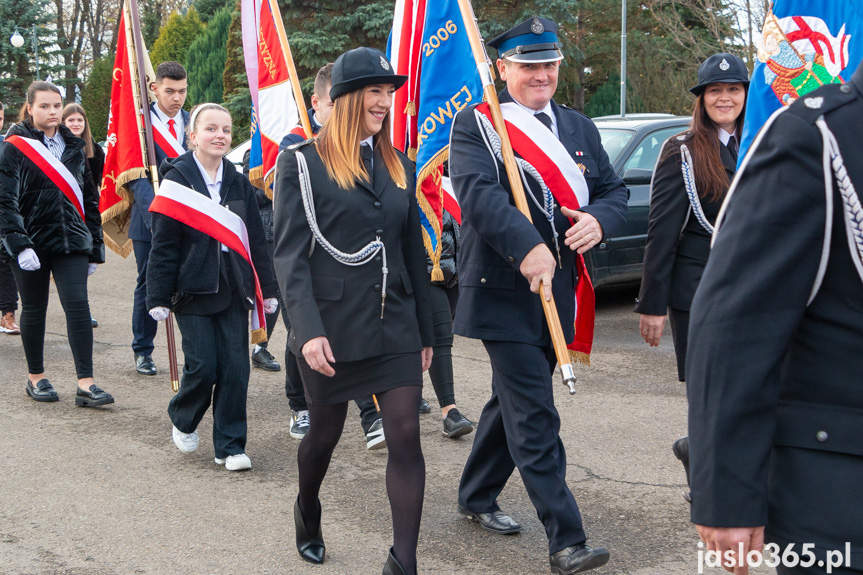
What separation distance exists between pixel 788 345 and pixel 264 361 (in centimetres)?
587

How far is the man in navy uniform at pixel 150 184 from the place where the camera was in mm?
6668

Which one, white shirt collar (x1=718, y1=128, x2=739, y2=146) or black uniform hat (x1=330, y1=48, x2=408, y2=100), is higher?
black uniform hat (x1=330, y1=48, x2=408, y2=100)

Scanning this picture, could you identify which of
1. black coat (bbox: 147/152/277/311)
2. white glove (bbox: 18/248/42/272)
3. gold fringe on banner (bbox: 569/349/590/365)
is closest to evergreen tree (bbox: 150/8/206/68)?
white glove (bbox: 18/248/42/272)

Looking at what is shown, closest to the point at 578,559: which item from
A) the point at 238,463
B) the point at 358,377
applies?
the point at 358,377

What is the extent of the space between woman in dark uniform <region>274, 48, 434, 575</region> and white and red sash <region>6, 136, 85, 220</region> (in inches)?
131

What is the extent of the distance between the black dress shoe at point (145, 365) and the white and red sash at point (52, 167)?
4.02ft

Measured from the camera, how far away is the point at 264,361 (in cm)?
726

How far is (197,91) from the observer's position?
25.5 m

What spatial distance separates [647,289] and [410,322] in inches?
45.7

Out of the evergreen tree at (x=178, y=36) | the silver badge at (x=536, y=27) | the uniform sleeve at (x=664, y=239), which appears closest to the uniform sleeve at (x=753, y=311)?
the silver badge at (x=536, y=27)

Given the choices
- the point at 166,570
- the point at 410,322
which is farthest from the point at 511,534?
the point at 166,570

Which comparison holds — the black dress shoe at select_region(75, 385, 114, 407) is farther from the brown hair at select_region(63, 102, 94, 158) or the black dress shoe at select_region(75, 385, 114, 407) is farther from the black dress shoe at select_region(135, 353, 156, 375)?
the brown hair at select_region(63, 102, 94, 158)

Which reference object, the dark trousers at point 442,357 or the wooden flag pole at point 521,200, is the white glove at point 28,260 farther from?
the wooden flag pole at point 521,200

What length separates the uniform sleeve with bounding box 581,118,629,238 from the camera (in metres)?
3.71
